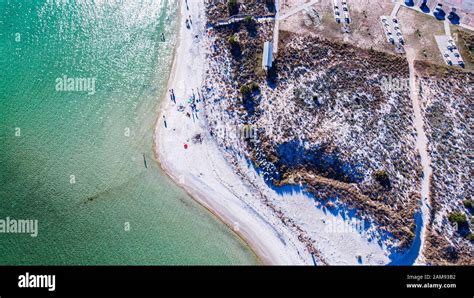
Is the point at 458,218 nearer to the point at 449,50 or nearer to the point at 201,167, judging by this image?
the point at 449,50

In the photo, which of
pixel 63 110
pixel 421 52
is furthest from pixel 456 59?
pixel 63 110

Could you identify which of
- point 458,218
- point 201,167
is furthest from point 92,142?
point 458,218

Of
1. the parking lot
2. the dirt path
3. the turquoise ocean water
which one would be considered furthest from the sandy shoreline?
the parking lot

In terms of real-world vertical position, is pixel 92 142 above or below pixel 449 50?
below

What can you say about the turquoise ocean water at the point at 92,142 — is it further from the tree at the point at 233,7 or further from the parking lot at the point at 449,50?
the parking lot at the point at 449,50
